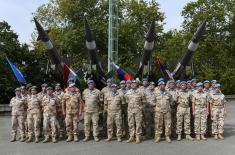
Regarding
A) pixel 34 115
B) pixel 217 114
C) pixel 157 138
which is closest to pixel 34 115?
pixel 34 115

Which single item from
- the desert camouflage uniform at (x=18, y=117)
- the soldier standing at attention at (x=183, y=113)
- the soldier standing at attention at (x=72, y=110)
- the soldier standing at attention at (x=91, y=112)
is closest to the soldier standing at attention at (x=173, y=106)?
the soldier standing at attention at (x=183, y=113)

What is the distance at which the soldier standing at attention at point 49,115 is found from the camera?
8.80 meters

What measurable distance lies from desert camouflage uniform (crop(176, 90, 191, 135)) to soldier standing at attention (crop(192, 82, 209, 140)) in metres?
0.17

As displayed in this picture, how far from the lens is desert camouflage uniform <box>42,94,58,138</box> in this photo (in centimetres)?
881

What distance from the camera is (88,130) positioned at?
350 inches

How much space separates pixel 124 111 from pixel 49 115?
1.91m

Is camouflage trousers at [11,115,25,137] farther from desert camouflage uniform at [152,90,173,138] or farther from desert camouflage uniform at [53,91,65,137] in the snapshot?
desert camouflage uniform at [152,90,173,138]

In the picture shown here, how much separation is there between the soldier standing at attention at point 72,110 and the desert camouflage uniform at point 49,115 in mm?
252

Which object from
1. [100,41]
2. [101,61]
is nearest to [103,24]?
[100,41]

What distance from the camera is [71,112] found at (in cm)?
884

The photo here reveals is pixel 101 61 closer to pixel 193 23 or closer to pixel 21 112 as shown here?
pixel 21 112

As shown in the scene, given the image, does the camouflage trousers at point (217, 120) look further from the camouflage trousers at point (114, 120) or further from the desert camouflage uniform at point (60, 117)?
the desert camouflage uniform at point (60, 117)

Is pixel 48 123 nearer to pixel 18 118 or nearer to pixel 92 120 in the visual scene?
pixel 18 118

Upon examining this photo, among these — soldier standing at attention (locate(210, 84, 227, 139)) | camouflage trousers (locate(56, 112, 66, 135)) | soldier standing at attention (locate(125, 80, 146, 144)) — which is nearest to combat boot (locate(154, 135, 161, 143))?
soldier standing at attention (locate(125, 80, 146, 144))
